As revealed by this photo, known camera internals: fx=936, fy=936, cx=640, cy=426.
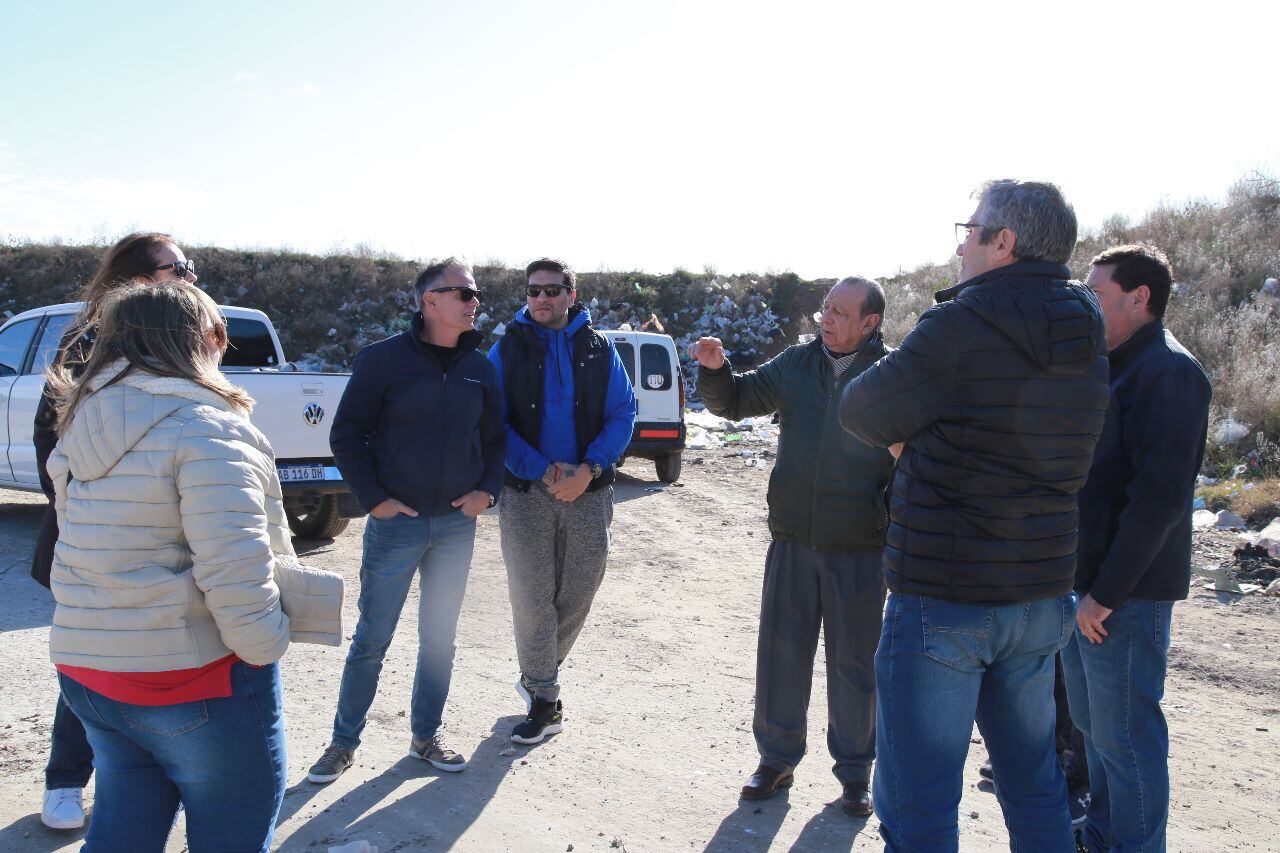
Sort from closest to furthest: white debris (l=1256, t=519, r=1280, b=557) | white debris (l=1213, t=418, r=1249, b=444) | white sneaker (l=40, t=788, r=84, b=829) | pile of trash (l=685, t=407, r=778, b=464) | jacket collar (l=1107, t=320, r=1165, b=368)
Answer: jacket collar (l=1107, t=320, r=1165, b=368) < white sneaker (l=40, t=788, r=84, b=829) < white debris (l=1256, t=519, r=1280, b=557) < white debris (l=1213, t=418, r=1249, b=444) < pile of trash (l=685, t=407, r=778, b=464)

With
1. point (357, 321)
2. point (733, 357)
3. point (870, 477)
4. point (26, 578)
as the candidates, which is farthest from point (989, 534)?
point (357, 321)

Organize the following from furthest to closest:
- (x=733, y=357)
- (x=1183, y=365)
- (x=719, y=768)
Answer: (x=733, y=357), (x=719, y=768), (x=1183, y=365)

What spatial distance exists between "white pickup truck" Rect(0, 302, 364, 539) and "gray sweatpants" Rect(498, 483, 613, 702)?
328cm

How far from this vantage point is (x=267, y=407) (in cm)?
752

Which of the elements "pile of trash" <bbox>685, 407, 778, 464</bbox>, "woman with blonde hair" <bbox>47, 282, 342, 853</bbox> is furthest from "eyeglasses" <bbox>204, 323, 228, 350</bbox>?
"pile of trash" <bbox>685, 407, 778, 464</bbox>

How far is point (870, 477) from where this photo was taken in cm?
381

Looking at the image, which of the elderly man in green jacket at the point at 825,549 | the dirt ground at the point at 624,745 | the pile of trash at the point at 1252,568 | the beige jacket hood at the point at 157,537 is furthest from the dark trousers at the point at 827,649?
the pile of trash at the point at 1252,568

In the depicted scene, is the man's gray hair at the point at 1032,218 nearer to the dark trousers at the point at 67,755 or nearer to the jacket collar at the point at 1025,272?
the jacket collar at the point at 1025,272

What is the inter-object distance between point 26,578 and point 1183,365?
7702 mm

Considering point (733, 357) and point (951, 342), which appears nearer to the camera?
point (951, 342)

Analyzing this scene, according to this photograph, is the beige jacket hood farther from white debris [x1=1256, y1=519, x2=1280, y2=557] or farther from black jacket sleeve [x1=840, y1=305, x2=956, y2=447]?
white debris [x1=1256, y1=519, x2=1280, y2=557]

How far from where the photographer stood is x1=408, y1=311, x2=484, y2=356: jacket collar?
412cm

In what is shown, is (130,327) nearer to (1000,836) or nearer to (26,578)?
(1000,836)

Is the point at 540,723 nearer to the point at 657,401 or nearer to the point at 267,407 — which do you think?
the point at 267,407
